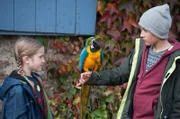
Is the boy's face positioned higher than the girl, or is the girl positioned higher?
the boy's face

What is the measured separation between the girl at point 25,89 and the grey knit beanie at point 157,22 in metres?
0.71

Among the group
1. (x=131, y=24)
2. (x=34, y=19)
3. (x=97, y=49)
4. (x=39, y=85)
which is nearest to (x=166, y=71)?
(x=97, y=49)

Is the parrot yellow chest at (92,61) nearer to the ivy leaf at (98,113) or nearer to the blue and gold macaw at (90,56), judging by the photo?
the blue and gold macaw at (90,56)

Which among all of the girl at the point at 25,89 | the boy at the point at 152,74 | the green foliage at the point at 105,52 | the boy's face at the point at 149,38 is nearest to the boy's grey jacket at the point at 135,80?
the boy at the point at 152,74

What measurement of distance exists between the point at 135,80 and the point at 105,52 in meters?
1.38

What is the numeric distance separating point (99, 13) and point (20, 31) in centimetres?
85

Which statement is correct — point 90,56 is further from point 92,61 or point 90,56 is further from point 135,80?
point 135,80

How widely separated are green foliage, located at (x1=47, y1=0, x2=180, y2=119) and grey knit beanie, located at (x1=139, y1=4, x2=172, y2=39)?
1.43 m

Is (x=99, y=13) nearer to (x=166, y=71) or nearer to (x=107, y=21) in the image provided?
(x=107, y=21)

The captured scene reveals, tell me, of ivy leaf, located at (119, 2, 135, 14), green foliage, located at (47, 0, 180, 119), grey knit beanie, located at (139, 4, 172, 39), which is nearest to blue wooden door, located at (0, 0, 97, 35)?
green foliage, located at (47, 0, 180, 119)

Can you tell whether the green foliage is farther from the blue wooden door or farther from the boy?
the boy

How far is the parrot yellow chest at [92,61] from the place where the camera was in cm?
246

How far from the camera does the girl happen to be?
204 centimetres

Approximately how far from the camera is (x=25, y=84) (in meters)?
2.10
